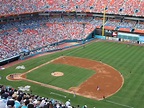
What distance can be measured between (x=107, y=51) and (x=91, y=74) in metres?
16.7

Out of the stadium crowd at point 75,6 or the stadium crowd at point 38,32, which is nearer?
the stadium crowd at point 38,32

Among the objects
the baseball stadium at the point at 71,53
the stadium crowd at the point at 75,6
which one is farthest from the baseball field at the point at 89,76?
the stadium crowd at the point at 75,6

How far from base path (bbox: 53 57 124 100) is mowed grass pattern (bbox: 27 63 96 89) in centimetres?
140

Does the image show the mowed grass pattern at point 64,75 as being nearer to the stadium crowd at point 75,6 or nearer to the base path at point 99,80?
the base path at point 99,80

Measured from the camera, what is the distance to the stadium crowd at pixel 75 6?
71312 mm

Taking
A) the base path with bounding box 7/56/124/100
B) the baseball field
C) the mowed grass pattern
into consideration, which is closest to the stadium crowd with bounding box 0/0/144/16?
the baseball field

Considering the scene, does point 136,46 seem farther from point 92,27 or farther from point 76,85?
point 76,85

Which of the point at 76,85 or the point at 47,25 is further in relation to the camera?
the point at 47,25

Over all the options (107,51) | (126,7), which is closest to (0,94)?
(107,51)

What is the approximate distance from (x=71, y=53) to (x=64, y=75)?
15.7m

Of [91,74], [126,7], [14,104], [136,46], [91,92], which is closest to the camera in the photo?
[14,104]

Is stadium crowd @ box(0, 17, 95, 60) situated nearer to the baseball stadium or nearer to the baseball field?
the baseball stadium

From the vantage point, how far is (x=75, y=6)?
81.8 m

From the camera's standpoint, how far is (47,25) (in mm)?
77375
